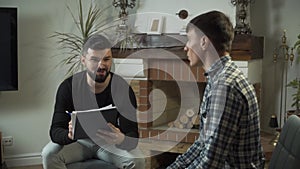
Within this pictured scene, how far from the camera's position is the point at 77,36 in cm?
405

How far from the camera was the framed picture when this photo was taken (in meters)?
3.66

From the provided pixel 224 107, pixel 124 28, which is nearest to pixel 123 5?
pixel 124 28

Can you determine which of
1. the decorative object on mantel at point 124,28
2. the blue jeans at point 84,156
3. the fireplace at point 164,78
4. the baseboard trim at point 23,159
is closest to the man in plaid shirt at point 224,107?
the blue jeans at point 84,156

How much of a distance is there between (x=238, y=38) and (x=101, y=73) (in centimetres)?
127

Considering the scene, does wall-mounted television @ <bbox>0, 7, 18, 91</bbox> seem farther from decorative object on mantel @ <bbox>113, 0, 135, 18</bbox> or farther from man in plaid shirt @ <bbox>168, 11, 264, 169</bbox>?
man in plaid shirt @ <bbox>168, 11, 264, 169</bbox>

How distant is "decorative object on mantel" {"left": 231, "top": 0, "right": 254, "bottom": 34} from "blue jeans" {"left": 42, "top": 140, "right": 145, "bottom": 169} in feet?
4.90

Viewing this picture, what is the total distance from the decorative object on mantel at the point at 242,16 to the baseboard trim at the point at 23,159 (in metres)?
2.19

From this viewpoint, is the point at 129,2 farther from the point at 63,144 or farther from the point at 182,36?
the point at 63,144

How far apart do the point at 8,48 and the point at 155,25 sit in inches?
50.8

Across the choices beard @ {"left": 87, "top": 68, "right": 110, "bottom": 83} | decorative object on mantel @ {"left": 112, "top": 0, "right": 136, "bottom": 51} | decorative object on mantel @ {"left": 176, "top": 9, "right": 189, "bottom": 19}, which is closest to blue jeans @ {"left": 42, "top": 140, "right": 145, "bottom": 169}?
beard @ {"left": 87, "top": 68, "right": 110, "bottom": 83}

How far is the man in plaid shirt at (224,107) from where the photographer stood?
5.61 feet

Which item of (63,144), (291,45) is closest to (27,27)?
(63,144)

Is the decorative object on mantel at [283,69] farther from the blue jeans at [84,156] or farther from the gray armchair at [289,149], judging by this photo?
the gray armchair at [289,149]

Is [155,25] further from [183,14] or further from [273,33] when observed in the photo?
[273,33]
